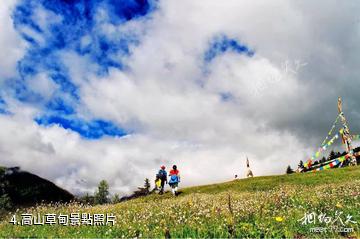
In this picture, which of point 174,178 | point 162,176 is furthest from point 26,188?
point 174,178

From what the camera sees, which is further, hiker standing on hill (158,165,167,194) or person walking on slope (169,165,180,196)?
hiker standing on hill (158,165,167,194)

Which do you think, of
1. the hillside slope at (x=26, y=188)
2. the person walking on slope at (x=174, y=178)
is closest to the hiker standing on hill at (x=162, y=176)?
the person walking on slope at (x=174, y=178)

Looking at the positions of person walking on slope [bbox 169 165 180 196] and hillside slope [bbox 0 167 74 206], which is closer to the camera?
person walking on slope [bbox 169 165 180 196]

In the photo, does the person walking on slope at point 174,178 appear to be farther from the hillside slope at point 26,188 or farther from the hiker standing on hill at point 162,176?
the hillside slope at point 26,188

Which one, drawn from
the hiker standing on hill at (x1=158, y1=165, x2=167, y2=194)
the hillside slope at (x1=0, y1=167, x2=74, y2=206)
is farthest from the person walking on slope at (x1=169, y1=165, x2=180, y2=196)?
the hillside slope at (x1=0, y1=167, x2=74, y2=206)

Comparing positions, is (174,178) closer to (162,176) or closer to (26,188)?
(162,176)

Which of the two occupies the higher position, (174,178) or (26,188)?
(26,188)

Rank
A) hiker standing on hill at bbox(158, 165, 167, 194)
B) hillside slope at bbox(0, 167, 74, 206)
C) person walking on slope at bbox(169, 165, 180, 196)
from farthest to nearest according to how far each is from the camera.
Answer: hillside slope at bbox(0, 167, 74, 206) < hiker standing on hill at bbox(158, 165, 167, 194) < person walking on slope at bbox(169, 165, 180, 196)

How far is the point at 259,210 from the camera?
46.2ft

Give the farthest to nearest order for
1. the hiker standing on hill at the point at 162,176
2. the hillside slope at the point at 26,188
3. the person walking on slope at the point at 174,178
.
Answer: the hillside slope at the point at 26,188 → the hiker standing on hill at the point at 162,176 → the person walking on slope at the point at 174,178

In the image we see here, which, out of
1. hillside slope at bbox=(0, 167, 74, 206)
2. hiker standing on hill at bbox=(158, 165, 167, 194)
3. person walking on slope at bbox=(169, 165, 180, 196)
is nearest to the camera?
person walking on slope at bbox=(169, 165, 180, 196)

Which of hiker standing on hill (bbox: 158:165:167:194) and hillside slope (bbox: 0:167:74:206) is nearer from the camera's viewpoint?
hiker standing on hill (bbox: 158:165:167:194)

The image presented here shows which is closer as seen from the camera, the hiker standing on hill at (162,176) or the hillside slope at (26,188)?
the hiker standing on hill at (162,176)

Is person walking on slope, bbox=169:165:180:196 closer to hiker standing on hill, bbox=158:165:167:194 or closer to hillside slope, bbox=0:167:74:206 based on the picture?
hiker standing on hill, bbox=158:165:167:194
